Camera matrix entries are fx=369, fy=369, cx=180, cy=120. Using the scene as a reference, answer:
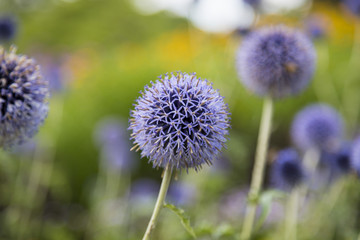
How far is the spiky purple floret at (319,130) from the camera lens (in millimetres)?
3463

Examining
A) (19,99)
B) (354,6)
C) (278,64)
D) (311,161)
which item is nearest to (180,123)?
(19,99)

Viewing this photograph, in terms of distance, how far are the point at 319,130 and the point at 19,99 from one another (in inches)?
105

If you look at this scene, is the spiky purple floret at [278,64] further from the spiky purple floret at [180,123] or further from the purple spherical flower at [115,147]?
the purple spherical flower at [115,147]

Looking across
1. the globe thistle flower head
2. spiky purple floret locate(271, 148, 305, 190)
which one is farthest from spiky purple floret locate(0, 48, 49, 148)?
spiky purple floret locate(271, 148, 305, 190)

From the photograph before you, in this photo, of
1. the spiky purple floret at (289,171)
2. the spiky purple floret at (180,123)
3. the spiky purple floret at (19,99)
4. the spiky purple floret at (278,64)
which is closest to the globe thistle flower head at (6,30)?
the spiky purple floret at (19,99)

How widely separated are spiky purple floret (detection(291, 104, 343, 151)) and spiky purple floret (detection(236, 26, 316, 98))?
784 millimetres

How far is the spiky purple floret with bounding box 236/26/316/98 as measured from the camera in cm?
271

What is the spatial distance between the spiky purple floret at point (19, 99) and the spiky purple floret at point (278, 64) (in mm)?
1503

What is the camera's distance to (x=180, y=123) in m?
1.60

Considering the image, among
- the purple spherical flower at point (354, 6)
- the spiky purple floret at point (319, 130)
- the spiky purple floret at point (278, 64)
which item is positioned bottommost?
the spiky purple floret at point (319, 130)

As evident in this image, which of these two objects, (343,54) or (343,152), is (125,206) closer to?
(343,152)

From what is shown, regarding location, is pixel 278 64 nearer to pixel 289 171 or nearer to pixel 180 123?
pixel 289 171

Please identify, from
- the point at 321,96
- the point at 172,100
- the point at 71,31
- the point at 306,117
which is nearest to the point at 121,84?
the point at 321,96

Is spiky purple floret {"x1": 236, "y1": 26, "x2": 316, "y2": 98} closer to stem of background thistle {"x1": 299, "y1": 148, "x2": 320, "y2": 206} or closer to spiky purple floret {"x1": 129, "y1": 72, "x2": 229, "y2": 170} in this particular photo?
stem of background thistle {"x1": 299, "y1": 148, "x2": 320, "y2": 206}
